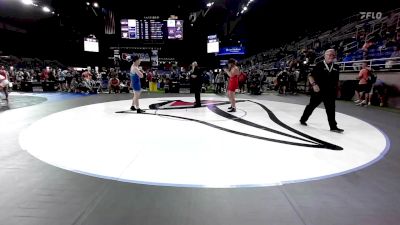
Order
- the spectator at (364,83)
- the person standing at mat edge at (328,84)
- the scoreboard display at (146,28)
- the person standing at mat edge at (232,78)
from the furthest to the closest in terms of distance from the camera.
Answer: the scoreboard display at (146,28)
the spectator at (364,83)
the person standing at mat edge at (232,78)
the person standing at mat edge at (328,84)

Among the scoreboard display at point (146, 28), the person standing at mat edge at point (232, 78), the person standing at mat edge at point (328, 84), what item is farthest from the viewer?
the scoreboard display at point (146, 28)

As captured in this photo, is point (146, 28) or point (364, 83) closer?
point (364, 83)

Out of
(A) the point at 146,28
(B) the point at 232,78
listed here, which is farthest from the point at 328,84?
(A) the point at 146,28

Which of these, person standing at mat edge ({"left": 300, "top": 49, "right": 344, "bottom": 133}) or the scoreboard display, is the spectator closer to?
person standing at mat edge ({"left": 300, "top": 49, "right": 344, "bottom": 133})

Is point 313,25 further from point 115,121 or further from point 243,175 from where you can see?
point 243,175

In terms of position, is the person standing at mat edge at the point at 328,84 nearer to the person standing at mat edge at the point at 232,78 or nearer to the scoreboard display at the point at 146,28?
the person standing at mat edge at the point at 232,78

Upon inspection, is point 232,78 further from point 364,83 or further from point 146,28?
point 146,28

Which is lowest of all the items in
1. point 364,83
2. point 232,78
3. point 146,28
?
point 364,83

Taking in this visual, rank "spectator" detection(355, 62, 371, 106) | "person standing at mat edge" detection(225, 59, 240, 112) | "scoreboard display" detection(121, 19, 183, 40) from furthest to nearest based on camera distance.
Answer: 1. "scoreboard display" detection(121, 19, 183, 40)
2. "spectator" detection(355, 62, 371, 106)
3. "person standing at mat edge" detection(225, 59, 240, 112)

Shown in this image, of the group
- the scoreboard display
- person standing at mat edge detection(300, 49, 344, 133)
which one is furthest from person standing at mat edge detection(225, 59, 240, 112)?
the scoreboard display

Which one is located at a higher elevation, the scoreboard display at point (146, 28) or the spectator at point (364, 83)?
the scoreboard display at point (146, 28)

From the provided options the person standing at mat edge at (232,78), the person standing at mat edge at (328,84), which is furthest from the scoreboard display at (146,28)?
the person standing at mat edge at (328,84)

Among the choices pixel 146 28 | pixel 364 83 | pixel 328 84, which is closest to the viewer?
pixel 328 84

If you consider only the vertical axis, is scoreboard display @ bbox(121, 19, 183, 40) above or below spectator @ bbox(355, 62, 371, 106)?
above
